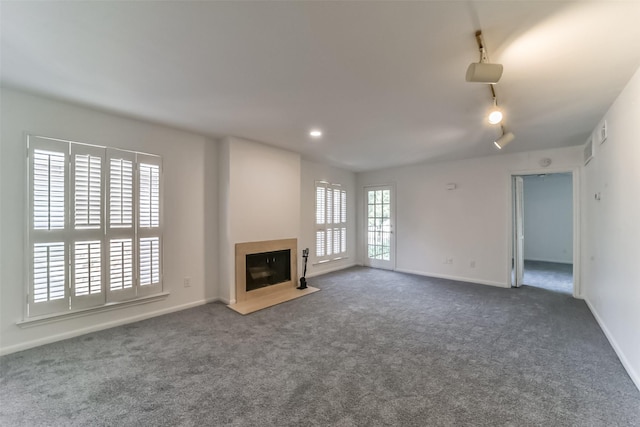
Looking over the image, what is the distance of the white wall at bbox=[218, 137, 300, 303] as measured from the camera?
12.7ft

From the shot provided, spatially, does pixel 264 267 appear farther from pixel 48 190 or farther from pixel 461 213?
pixel 461 213

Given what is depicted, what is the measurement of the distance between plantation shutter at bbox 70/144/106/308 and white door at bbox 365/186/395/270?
16.8 ft

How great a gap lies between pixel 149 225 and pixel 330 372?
2.74 m

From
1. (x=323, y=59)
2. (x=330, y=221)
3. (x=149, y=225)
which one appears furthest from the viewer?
(x=330, y=221)

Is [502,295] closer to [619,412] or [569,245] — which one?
[619,412]

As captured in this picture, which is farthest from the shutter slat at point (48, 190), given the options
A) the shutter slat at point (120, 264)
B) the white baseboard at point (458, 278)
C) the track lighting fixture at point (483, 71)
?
the white baseboard at point (458, 278)

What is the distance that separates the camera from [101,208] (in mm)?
2953

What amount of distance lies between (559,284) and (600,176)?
276 cm

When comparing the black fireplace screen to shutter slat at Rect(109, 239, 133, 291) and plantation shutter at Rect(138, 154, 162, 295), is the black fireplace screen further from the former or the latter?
shutter slat at Rect(109, 239, 133, 291)

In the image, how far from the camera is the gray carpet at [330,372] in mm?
1739

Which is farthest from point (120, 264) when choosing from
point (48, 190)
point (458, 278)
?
point (458, 278)

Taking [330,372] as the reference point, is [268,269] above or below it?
above

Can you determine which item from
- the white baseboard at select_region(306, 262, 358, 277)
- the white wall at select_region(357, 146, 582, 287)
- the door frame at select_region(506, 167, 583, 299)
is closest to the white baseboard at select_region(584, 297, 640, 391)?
the door frame at select_region(506, 167, 583, 299)

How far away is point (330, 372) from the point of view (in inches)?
86.4
